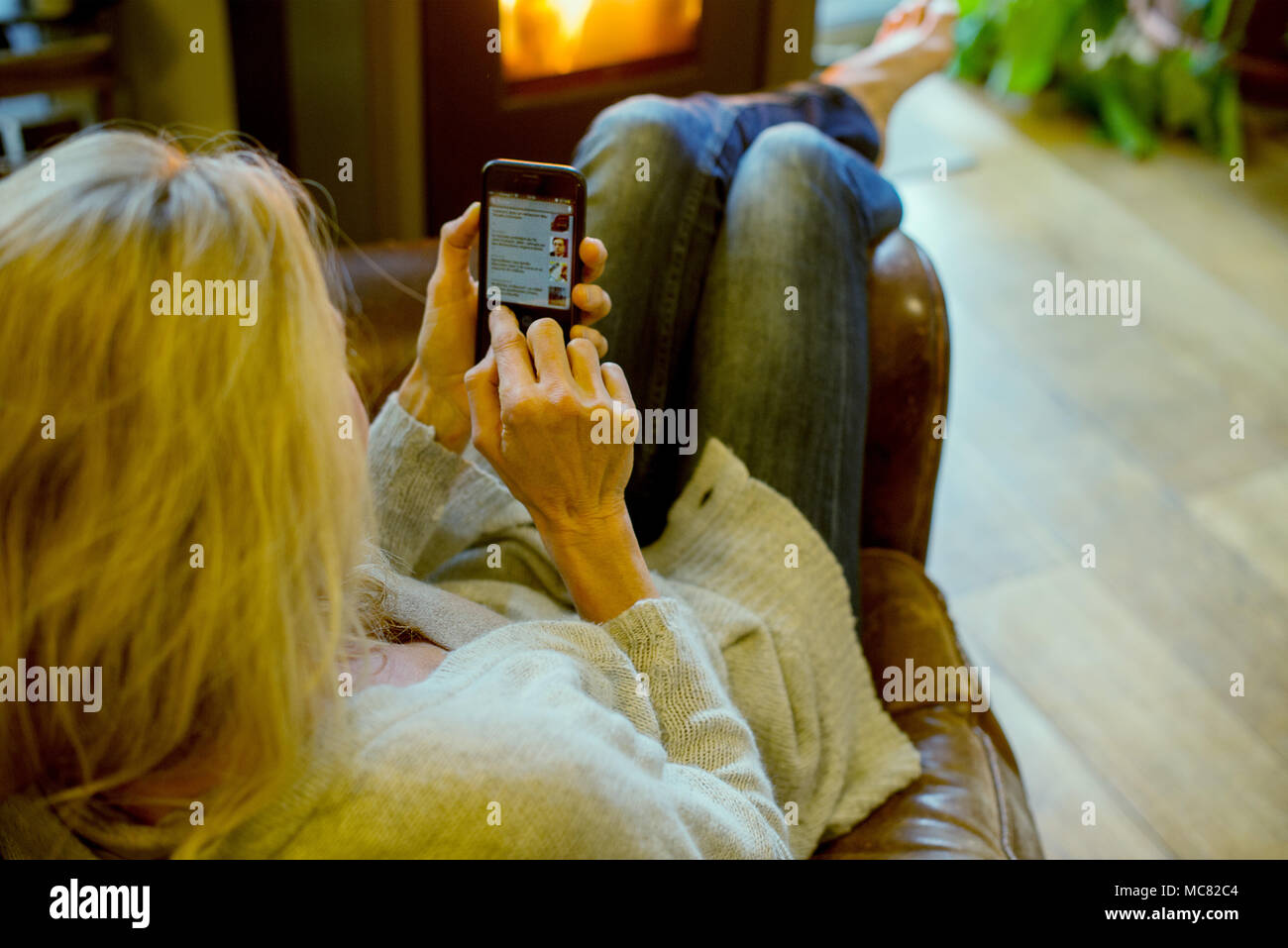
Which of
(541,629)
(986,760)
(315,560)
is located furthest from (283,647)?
(986,760)

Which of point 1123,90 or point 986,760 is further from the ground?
point 1123,90

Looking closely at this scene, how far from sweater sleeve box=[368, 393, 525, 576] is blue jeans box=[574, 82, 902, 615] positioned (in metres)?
0.17

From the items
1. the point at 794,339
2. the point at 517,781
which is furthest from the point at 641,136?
the point at 517,781

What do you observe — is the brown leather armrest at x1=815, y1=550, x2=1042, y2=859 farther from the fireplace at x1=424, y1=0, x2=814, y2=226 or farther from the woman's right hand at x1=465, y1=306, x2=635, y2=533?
the fireplace at x1=424, y1=0, x2=814, y2=226

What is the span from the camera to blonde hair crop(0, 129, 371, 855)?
0.57 meters

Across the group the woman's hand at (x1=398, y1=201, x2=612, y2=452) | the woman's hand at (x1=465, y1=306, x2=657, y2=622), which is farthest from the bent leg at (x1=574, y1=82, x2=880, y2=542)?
the woman's hand at (x1=465, y1=306, x2=657, y2=622)

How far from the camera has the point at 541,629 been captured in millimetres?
774

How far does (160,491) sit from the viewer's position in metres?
0.58

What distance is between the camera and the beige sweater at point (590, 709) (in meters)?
0.62

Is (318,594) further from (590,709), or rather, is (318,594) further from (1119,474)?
(1119,474)

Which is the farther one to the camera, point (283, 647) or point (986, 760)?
point (986, 760)

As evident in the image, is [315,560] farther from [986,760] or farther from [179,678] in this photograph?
[986,760]

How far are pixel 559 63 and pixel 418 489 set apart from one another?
113 cm
